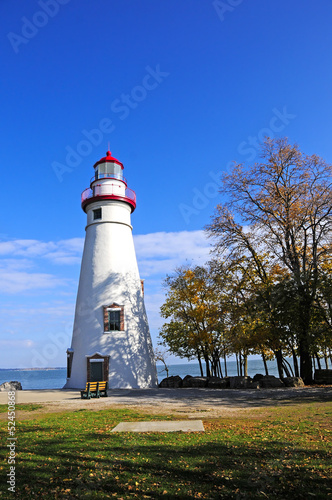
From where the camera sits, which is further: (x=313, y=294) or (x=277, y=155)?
(x=277, y=155)

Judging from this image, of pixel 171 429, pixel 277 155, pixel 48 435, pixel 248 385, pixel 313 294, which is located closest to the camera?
pixel 48 435

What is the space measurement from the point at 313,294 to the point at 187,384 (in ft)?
34.1

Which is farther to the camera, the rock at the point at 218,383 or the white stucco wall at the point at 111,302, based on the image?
the white stucco wall at the point at 111,302

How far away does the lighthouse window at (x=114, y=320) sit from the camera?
25062 millimetres

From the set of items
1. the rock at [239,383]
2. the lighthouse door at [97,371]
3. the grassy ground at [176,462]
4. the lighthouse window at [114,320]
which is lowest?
the rock at [239,383]

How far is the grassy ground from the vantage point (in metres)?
5.30

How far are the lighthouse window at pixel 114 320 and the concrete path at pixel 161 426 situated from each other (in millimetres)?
14351

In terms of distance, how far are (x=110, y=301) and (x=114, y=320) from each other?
4.45 feet

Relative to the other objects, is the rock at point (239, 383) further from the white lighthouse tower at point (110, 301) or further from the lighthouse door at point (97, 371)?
the lighthouse door at point (97, 371)

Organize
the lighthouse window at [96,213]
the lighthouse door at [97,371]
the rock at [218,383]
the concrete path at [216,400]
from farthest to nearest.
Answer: the lighthouse window at [96,213], the lighthouse door at [97,371], the rock at [218,383], the concrete path at [216,400]

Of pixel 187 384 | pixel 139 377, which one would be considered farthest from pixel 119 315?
pixel 187 384

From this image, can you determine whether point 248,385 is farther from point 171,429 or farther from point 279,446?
point 279,446

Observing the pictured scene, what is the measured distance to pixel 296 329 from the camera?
67.0ft

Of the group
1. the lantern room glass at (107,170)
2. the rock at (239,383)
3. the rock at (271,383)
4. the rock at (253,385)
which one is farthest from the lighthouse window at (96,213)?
the rock at (271,383)
